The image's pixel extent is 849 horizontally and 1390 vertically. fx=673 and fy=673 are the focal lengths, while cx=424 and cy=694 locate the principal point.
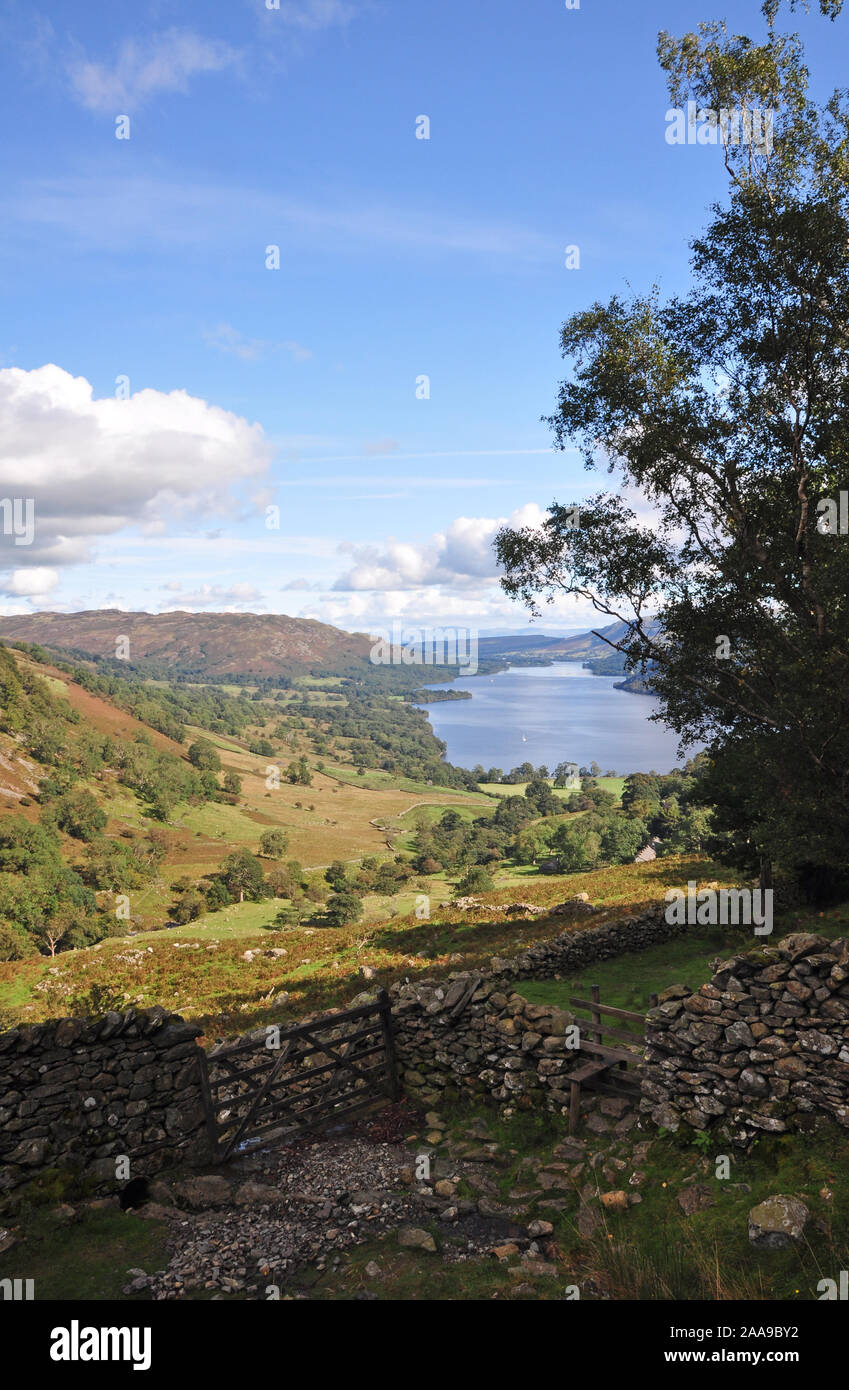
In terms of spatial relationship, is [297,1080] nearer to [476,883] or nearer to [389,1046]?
[389,1046]

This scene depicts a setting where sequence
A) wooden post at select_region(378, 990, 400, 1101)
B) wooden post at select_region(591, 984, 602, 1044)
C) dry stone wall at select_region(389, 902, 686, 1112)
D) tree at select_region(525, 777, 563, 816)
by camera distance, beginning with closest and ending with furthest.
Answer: wooden post at select_region(591, 984, 602, 1044), dry stone wall at select_region(389, 902, 686, 1112), wooden post at select_region(378, 990, 400, 1101), tree at select_region(525, 777, 563, 816)

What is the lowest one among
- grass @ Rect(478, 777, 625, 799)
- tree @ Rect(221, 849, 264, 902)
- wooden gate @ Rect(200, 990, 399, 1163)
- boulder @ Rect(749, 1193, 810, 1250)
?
grass @ Rect(478, 777, 625, 799)

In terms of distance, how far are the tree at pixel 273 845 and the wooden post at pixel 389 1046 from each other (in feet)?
318

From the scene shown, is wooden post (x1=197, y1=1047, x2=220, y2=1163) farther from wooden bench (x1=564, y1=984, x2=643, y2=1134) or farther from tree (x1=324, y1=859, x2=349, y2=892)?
tree (x1=324, y1=859, x2=349, y2=892)

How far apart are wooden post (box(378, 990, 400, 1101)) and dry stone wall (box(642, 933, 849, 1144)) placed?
5060mm

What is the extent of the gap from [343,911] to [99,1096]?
5571cm

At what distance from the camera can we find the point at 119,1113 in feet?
31.8

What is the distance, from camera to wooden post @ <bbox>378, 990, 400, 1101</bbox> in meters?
12.5

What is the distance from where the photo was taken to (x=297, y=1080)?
11.4 meters

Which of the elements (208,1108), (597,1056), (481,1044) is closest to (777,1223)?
(597,1056)

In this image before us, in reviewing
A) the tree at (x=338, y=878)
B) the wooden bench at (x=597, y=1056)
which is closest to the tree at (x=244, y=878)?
the tree at (x=338, y=878)

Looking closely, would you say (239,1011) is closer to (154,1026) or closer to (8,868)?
(154,1026)

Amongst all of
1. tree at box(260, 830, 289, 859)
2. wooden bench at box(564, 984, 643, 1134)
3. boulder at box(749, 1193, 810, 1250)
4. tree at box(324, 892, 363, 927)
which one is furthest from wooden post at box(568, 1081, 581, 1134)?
tree at box(260, 830, 289, 859)

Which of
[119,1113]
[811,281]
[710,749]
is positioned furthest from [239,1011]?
[811,281]
